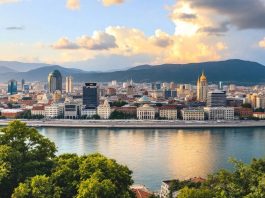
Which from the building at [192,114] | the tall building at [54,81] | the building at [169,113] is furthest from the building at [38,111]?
the tall building at [54,81]

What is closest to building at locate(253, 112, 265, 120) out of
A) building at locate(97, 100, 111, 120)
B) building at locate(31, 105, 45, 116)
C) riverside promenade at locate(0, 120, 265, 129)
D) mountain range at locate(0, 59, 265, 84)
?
riverside promenade at locate(0, 120, 265, 129)

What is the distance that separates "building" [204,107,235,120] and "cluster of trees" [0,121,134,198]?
30181 mm

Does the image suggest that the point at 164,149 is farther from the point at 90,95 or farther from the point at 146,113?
the point at 90,95

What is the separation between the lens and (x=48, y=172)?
27.4 feet

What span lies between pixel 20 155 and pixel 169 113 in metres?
30.1

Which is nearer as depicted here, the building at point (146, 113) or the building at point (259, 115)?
the building at point (259, 115)

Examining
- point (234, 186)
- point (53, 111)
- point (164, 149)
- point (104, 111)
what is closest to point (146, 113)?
point (104, 111)

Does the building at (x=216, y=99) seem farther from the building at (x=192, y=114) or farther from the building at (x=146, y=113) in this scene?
the building at (x=146, y=113)

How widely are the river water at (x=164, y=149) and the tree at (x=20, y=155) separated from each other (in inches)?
183

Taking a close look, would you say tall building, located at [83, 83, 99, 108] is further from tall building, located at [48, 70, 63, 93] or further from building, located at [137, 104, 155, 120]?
tall building, located at [48, 70, 63, 93]

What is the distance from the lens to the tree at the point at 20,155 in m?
7.98

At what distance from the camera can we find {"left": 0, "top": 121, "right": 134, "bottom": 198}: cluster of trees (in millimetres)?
7121

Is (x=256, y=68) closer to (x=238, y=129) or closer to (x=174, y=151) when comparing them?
(x=238, y=129)

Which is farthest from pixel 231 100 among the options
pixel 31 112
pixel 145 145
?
pixel 145 145
